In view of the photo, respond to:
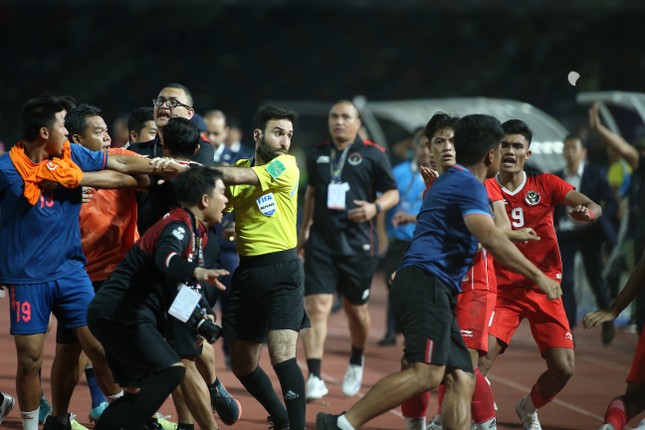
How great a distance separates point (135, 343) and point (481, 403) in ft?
7.26

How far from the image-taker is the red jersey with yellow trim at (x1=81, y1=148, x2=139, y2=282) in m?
7.29

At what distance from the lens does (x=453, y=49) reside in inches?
1164

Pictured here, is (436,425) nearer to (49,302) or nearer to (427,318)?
(427,318)

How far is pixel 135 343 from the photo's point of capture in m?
5.88

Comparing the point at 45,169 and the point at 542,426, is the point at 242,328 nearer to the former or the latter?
the point at 45,169

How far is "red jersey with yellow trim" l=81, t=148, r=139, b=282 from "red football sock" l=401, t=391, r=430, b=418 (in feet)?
7.07

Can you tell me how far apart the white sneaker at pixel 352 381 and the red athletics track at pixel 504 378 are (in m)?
0.09

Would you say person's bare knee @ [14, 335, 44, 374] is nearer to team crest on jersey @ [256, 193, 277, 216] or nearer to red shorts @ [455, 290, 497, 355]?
team crest on jersey @ [256, 193, 277, 216]

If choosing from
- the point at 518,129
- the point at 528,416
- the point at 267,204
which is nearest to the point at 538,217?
the point at 518,129

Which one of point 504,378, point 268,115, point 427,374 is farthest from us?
point 504,378

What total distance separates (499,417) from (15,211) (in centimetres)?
400

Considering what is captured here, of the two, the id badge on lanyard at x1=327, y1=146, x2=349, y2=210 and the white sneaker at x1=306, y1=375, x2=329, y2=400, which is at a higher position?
the id badge on lanyard at x1=327, y1=146, x2=349, y2=210

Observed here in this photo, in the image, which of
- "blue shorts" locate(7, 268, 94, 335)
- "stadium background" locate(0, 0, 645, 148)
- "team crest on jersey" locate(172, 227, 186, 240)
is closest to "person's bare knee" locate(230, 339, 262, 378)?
"blue shorts" locate(7, 268, 94, 335)

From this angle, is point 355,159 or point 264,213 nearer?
point 264,213
